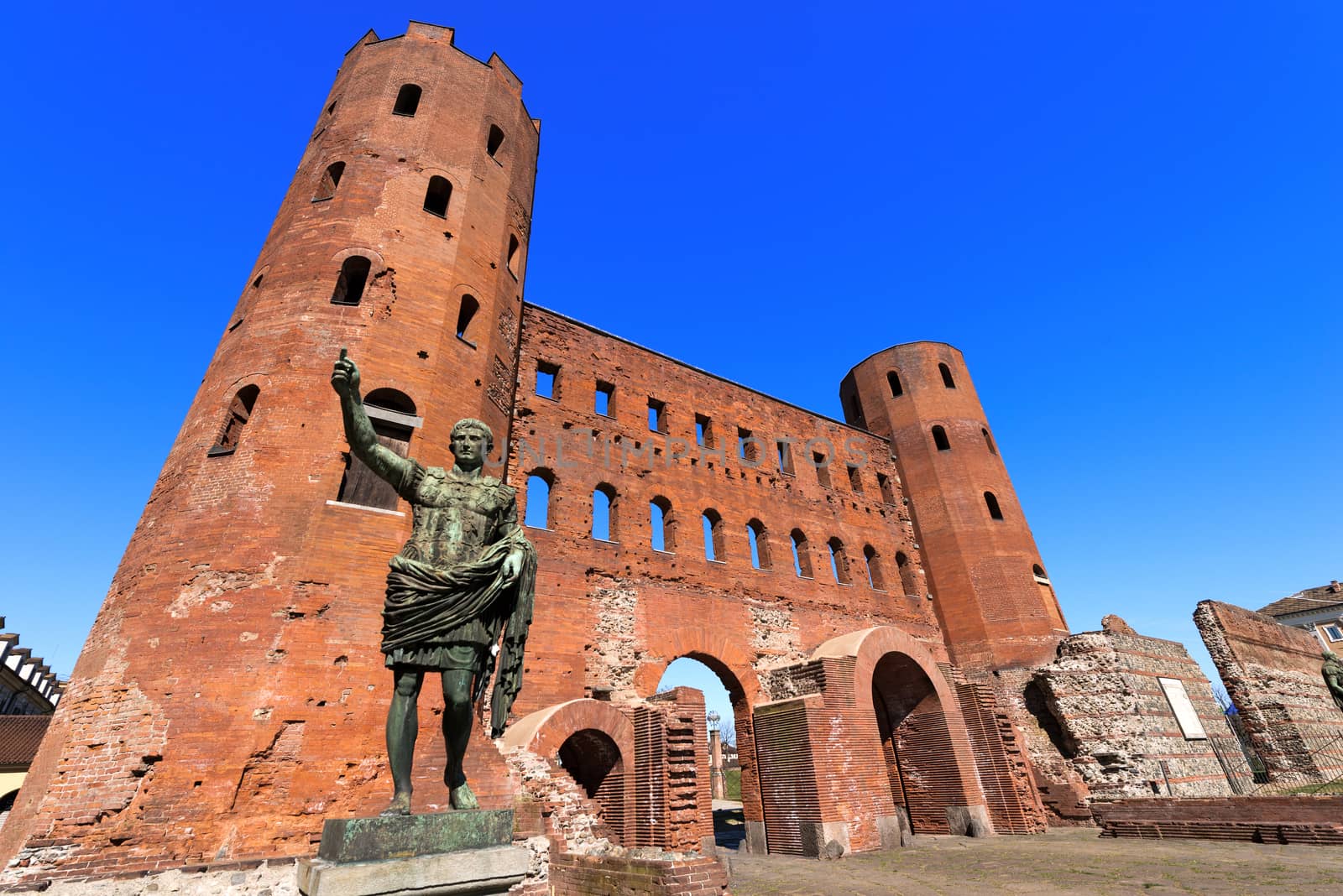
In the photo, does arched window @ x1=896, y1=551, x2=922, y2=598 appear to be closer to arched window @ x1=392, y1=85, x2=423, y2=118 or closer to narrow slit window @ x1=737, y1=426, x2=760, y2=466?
narrow slit window @ x1=737, y1=426, x2=760, y2=466

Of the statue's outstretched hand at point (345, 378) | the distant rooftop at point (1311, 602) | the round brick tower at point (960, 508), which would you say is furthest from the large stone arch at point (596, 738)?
the distant rooftop at point (1311, 602)

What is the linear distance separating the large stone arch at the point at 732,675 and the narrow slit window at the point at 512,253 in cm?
841

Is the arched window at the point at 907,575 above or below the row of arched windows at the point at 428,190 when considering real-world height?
below

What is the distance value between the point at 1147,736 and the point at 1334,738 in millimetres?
9099

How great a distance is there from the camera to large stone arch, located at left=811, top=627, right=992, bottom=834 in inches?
506

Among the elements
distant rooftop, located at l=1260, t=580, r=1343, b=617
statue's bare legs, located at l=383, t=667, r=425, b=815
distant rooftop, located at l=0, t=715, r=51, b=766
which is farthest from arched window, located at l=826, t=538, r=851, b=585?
distant rooftop, located at l=1260, t=580, r=1343, b=617

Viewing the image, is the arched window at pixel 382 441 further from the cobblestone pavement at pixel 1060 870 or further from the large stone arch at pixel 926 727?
the large stone arch at pixel 926 727

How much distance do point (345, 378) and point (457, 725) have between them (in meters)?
2.08

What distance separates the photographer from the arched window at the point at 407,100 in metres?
13.3

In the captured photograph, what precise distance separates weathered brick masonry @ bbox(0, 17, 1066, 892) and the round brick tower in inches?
4.5

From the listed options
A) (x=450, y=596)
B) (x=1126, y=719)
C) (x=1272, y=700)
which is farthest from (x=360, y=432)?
(x=1272, y=700)

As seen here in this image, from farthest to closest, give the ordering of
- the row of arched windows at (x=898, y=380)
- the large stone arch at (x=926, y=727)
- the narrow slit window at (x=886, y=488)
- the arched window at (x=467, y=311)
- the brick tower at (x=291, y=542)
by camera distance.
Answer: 1. the row of arched windows at (x=898, y=380)
2. the narrow slit window at (x=886, y=488)
3. the large stone arch at (x=926, y=727)
4. the arched window at (x=467, y=311)
5. the brick tower at (x=291, y=542)

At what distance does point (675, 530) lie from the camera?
1505cm

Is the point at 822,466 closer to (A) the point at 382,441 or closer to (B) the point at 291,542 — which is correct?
(A) the point at 382,441
